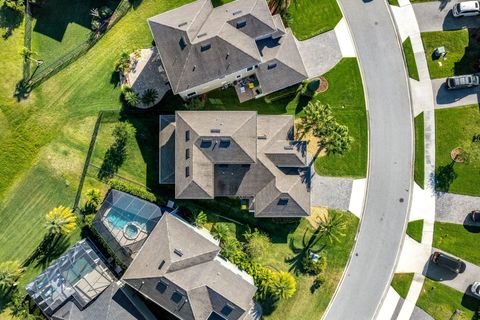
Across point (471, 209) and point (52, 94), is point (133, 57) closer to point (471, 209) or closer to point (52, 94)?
point (52, 94)

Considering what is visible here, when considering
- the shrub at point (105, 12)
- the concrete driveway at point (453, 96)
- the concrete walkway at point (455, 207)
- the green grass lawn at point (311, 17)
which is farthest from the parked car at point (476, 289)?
the shrub at point (105, 12)

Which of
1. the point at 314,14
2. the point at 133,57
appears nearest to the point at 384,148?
the point at 314,14

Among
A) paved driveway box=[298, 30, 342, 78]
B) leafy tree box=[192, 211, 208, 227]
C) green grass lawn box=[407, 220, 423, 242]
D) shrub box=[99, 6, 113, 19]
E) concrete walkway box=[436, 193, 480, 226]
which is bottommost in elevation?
green grass lawn box=[407, 220, 423, 242]

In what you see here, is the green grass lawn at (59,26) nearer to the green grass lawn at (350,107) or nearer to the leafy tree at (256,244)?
the green grass lawn at (350,107)

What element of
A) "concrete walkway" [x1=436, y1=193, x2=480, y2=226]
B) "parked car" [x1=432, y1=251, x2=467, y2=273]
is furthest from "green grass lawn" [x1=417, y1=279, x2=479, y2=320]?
"concrete walkway" [x1=436, y1=193, x2=480, y2=226]

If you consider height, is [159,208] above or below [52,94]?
below

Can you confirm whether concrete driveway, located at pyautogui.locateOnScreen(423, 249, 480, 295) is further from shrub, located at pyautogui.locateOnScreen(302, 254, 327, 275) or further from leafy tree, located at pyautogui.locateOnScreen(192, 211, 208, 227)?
leafy tree, located at pyautogui.locateOnScreen(192, 211, 208, 227)
